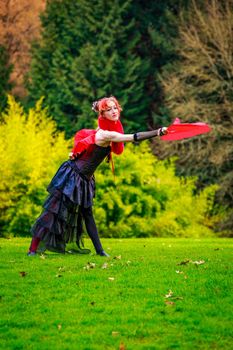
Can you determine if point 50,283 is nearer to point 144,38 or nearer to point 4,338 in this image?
point 4,338

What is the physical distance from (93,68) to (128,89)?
199 cm

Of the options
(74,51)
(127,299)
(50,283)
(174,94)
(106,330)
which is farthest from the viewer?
(74,51)

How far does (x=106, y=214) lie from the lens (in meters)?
24.2

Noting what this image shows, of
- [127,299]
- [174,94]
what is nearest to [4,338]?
[127,299]

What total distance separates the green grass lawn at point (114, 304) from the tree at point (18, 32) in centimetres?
3402

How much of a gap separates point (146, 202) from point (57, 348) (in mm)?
18173

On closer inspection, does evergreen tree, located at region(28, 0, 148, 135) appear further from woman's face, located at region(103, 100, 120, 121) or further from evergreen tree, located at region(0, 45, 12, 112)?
woman's face, located at region(103, 100, 120, 121)

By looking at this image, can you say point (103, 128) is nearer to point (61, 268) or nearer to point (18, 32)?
point (61, 268)

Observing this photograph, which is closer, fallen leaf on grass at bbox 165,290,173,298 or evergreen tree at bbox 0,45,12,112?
fallen leaf on grass at bbox 165,290,173,298

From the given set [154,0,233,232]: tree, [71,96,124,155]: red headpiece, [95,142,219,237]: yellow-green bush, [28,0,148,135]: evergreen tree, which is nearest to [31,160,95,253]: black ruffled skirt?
[71,96,124,155]: red headpiece

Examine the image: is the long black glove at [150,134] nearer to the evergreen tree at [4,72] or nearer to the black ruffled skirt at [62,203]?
the black ruffled skirt at [62,203]

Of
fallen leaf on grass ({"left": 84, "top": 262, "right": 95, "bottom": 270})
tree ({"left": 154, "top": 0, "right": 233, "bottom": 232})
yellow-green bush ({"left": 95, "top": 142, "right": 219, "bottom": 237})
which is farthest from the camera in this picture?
tree ({"left": 154, "top": 0, "right": 233, "bottom": 232})

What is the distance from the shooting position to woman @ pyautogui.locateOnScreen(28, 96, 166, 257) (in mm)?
11117

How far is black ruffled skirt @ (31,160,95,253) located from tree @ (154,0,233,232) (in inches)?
768
